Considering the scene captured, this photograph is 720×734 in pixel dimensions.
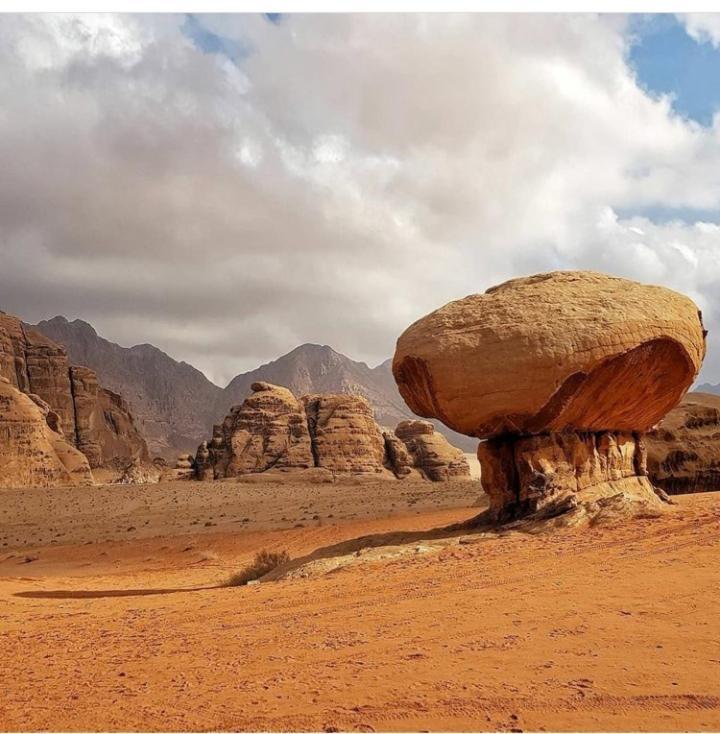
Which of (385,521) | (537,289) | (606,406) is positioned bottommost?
(385,521)

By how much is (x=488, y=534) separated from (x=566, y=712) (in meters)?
6.35

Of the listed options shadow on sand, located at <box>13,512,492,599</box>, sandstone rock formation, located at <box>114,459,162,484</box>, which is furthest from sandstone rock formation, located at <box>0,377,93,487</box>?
shadow on sand, located at <box>13,512,492,599</box>

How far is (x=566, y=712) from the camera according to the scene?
3.69 meters

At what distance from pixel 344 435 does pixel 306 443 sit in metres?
3.23

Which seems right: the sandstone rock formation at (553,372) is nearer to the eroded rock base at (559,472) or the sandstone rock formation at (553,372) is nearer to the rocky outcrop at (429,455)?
the eroded rock base at (559,472)

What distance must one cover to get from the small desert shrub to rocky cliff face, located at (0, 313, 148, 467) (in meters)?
69.2

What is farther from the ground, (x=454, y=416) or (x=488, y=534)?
(x=454, y=416)

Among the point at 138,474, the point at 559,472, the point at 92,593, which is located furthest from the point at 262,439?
the point at 559,472

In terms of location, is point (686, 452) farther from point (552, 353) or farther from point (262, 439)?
point (262, 439)

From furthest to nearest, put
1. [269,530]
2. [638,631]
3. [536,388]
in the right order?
[269,530] → [536,388] → [638,631]

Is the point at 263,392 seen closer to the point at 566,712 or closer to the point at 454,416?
the point at 454,416

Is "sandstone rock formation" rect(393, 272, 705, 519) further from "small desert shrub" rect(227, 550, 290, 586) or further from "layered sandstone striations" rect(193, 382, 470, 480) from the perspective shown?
"layered sandstone striations" rect(193, 382, 470, 480)

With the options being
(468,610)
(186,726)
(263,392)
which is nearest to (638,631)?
(468,610)

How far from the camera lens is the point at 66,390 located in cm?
7819
